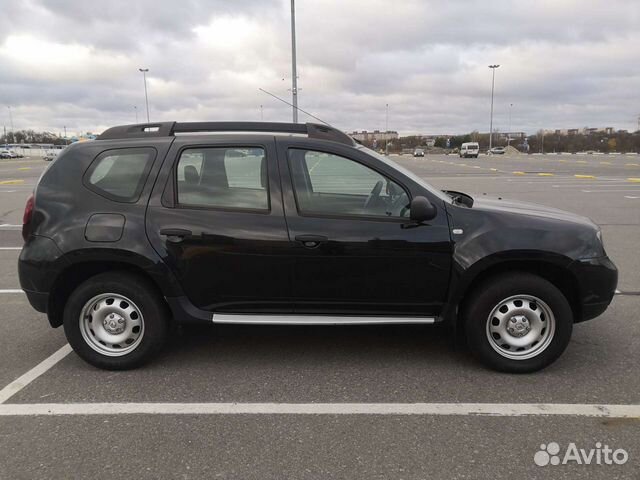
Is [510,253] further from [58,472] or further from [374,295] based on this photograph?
[58,472]

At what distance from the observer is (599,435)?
9.71 ft

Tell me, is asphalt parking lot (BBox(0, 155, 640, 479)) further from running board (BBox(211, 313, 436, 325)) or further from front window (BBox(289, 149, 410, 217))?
front window (BBox(289, 149, 410, 217))

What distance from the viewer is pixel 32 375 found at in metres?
3.76

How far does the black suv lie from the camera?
3.62 meters

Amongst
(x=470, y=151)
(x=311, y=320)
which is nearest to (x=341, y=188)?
(x=311, y=320)

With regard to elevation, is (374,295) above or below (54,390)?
above

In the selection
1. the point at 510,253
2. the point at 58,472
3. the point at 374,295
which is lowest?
the point at 58,472

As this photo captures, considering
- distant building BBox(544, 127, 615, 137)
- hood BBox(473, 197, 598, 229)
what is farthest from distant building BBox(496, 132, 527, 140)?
hood BBox(473, 197, 598, 229)

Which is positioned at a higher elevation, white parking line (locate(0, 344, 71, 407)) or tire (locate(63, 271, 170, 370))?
tire (locate(63, 271, 170, 370))

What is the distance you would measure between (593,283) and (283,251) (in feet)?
7.29

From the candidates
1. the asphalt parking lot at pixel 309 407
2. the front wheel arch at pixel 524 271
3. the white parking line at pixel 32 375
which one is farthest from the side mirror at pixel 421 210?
the white parking line at pixel 32 375

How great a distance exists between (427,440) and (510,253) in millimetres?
1429

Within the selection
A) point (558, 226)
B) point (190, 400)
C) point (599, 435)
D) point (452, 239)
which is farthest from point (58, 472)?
Result: point (558, 226)

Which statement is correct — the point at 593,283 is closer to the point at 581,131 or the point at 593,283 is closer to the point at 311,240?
the point at 311,240
